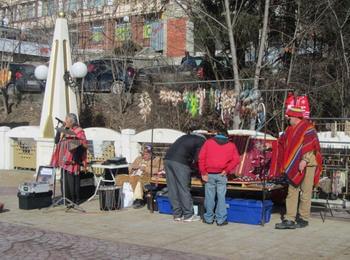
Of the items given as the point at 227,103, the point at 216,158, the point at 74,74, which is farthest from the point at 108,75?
the point at 216,158

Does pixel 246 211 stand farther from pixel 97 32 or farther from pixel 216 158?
pixel 97 32

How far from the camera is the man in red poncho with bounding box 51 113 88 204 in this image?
11.0 m

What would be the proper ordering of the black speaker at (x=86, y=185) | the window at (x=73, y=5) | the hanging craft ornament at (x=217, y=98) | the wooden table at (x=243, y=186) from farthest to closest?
the window at (x=73, y=5), the black speaker at (x=86, y=185), the hanging craft ornament at (x=217, y=98), the wooden table at (x=243, y=186)

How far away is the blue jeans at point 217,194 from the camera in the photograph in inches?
372

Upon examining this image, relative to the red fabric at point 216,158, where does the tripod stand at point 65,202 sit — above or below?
below

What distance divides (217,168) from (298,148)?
1.25 meters

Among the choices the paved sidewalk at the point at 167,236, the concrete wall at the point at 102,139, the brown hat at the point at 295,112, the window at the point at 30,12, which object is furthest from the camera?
the window at the point at 30,12

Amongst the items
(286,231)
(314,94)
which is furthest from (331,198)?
(314,94)

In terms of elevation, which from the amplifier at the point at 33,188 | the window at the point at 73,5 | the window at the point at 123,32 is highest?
the window at the point at 73,5

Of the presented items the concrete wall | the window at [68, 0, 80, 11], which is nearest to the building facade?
the window at [68, 0, 80, 11]

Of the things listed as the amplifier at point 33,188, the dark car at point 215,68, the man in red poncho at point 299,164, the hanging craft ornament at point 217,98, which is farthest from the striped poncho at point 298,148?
the dark car at point 215,68

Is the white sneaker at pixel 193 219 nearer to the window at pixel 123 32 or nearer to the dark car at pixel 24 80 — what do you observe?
the window at pixel 123 32

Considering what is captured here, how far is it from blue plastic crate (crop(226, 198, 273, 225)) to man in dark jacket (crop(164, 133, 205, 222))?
1.92ft

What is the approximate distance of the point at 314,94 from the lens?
16.2 metres
